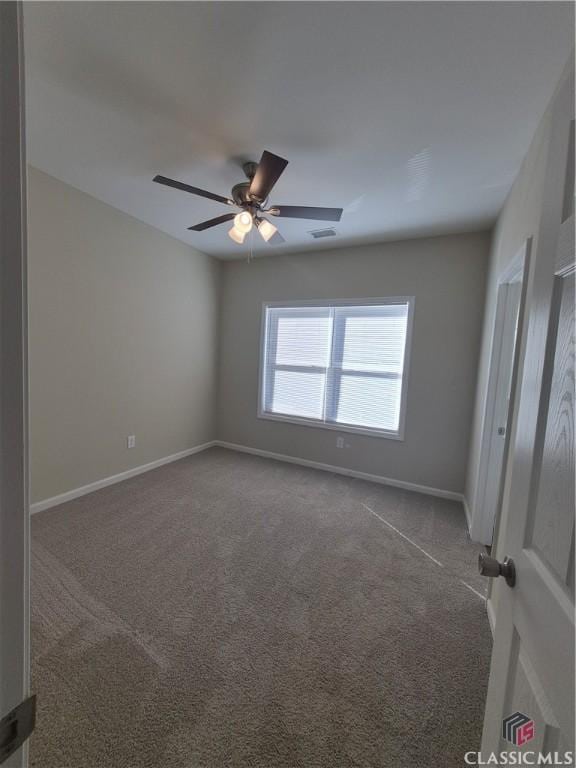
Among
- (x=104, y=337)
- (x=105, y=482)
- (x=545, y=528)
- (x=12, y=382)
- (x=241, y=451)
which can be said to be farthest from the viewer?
(x=241, y=451)

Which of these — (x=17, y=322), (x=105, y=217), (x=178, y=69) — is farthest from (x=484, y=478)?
(x=105, y=217)

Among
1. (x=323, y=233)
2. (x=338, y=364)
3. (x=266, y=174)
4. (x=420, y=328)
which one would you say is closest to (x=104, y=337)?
(x=266, y=174)

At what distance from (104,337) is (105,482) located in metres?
1.43

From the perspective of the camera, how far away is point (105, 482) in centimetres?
318

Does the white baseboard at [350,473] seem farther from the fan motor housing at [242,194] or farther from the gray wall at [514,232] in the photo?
the fan motor housing at [242,194]

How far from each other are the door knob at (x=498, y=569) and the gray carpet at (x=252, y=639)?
2.99 feet

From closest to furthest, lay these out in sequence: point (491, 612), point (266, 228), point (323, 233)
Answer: point (491, 612) < point (266, 228) < point (323, 233)

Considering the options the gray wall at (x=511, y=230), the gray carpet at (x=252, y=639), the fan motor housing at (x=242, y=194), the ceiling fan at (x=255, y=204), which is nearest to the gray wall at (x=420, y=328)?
the gray wall at (x=511, y=230)

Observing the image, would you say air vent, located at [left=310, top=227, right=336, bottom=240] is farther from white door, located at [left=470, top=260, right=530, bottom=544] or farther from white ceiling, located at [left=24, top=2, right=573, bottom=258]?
white door, located at [left=470, top=260, right=530, bottom=544]

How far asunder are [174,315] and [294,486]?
240cm

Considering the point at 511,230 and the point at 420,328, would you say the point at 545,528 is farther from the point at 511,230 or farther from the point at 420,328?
the point at 420,328

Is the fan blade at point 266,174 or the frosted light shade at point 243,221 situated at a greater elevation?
the fan blade at point 266,174

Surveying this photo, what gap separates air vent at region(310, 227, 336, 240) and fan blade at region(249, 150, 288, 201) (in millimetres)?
1312

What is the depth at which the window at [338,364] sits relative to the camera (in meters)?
3.55
